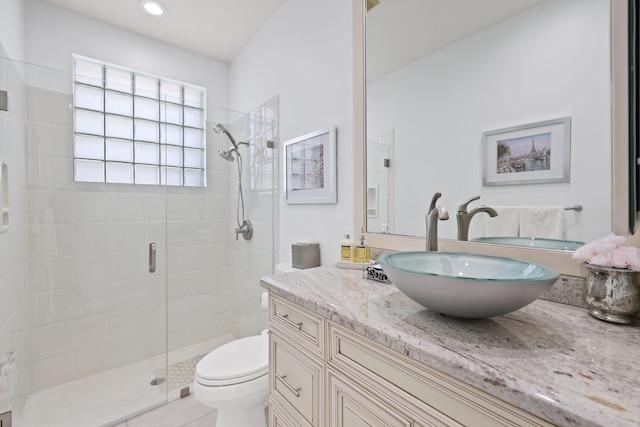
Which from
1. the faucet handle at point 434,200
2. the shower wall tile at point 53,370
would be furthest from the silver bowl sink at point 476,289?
the shower wall tile at point 53,370

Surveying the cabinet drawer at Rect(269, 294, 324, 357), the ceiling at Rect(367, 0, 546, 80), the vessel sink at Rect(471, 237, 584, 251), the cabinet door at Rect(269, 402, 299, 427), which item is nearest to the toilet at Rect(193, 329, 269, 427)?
the cabinet door at Rect(269, 402, 299, 427)

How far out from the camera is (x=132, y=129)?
7.63 ft

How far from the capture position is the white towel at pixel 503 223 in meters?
0.98

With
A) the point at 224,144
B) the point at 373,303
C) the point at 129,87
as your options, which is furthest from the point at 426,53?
the point at 129,87

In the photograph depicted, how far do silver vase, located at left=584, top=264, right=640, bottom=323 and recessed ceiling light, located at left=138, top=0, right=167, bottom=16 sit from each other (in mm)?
2828

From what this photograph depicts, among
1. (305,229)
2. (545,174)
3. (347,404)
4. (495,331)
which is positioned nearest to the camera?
(495,331)

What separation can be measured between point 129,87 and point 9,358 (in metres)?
1.98

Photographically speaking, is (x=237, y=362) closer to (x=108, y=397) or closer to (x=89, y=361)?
(x=108, y=397)

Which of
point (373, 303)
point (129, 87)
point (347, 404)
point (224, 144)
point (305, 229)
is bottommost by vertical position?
point (347, 404)

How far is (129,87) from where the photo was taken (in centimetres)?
233

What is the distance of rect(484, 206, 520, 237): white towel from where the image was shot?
3.21 ft

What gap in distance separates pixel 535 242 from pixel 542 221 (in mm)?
71

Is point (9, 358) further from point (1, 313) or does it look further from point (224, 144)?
point (224, 144)

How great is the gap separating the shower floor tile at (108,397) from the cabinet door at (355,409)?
1.40m
